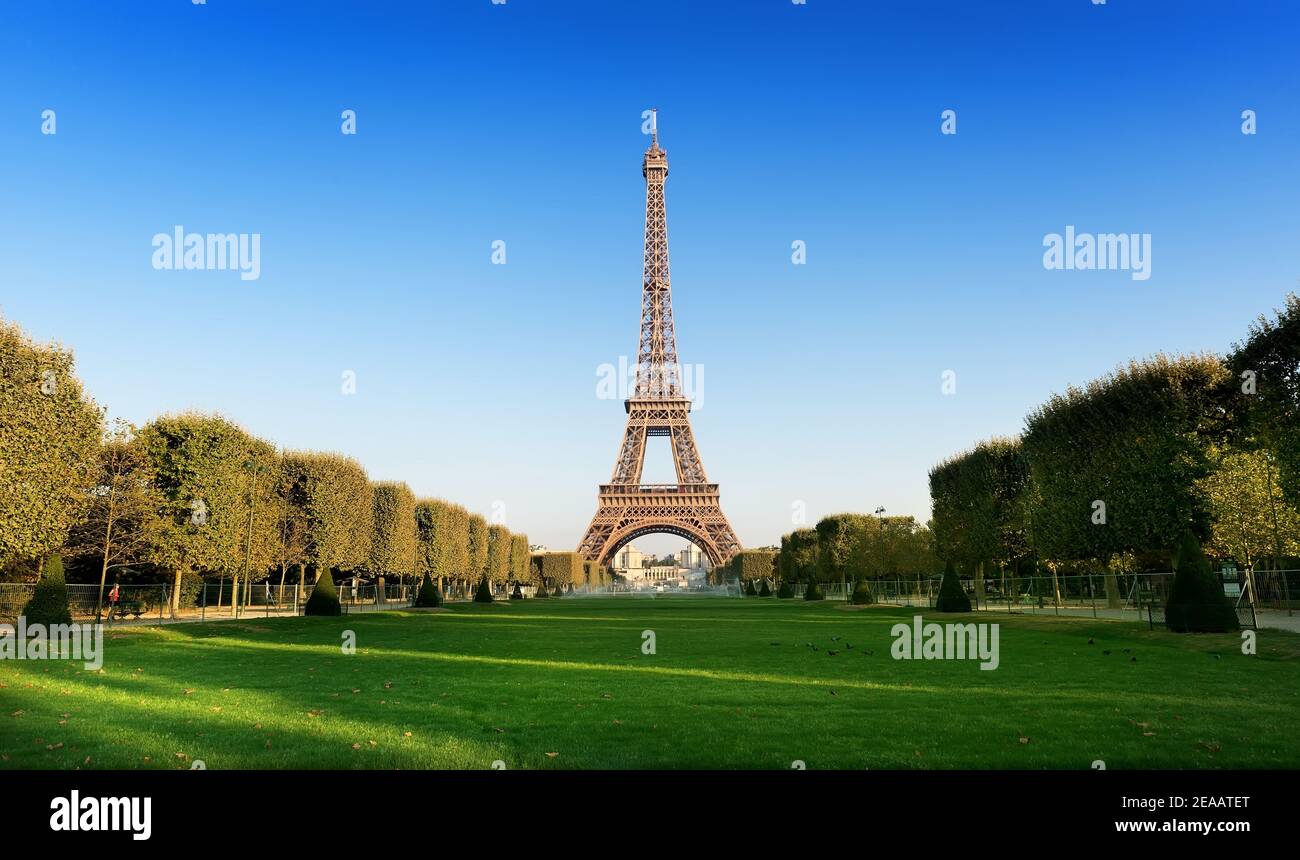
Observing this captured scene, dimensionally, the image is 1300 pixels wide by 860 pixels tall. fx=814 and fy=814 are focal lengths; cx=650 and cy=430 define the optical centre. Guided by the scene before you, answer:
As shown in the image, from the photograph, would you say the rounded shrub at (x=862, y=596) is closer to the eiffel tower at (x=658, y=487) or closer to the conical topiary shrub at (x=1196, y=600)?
the conical topiary shrub at (x=1196, y=600)

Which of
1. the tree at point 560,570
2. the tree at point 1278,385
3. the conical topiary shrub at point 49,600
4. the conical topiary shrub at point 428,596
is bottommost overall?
the tree at point 560,570

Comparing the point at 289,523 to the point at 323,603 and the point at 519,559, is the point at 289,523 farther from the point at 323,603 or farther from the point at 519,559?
the point at 519,559

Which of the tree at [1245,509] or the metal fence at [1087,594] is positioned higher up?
the tree at [1245,509]

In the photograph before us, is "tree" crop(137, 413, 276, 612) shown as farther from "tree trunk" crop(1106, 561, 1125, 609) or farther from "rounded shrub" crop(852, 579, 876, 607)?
"tree trunk" crop(1106, 561, 1125, 609)

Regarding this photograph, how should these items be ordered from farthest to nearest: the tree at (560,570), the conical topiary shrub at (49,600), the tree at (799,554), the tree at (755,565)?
the tree at (560,570) → the tree at (755,565) → the tree at (799,554) → the conical topiary shrub at (49,600)

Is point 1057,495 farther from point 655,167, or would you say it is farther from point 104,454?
point 655,167

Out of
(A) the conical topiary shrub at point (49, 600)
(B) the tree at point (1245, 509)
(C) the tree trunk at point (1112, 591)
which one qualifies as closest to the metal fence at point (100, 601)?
(A) the conical topiary shrub at point (49, 600)
